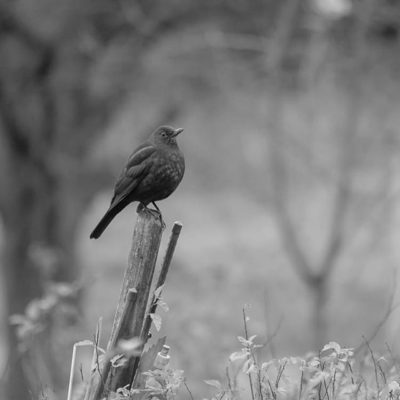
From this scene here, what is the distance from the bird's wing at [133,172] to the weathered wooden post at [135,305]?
802 millimetres

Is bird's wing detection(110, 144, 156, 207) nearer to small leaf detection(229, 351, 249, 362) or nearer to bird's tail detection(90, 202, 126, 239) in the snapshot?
bird's tail detection(90, 202, 126, 239)

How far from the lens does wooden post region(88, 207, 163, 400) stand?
2.68m

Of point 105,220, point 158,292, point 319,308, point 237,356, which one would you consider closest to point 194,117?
point 319,308

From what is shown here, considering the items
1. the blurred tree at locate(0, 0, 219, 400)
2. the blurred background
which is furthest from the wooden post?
the blurred tree at locate(0, 0, 219, 400)

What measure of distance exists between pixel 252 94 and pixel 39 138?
2.67 m

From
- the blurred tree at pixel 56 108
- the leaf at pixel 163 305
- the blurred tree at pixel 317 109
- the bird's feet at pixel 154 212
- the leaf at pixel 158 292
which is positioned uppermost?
the blurred tree at pixel 56 108

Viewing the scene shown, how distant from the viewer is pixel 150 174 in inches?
144

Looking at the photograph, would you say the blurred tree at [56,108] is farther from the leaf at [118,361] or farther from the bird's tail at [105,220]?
the leaf at [118,361]

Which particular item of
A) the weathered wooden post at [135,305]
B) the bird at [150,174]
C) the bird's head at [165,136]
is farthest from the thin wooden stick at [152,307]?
the bird's head at [165,136]

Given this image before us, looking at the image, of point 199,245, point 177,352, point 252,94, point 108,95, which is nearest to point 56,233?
point 108,95

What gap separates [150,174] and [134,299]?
1018 millimetres

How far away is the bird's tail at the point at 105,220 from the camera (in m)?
3.70

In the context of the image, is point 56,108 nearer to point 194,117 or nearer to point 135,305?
point 194,117

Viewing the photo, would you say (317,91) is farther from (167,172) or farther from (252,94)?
(167,172)
